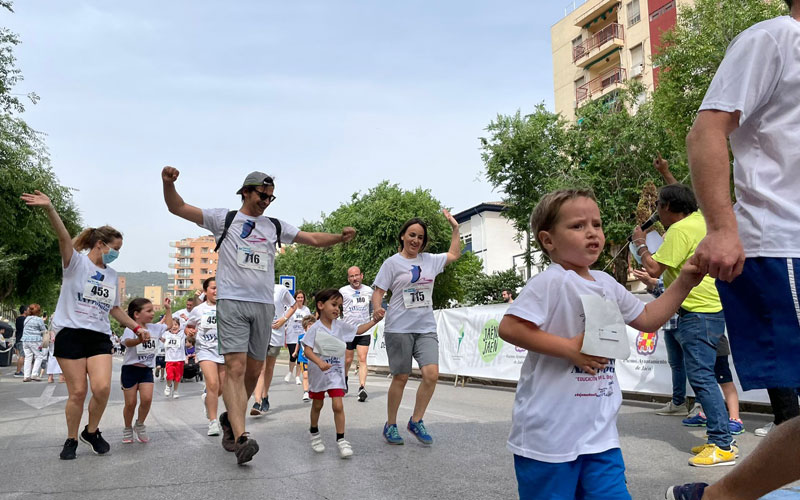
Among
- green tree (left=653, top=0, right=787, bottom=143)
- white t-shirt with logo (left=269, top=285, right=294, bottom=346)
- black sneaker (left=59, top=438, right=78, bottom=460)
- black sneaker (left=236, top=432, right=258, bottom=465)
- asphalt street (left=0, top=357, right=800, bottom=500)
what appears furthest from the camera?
green tree (left=653, top=0, right=787, bottom=143)

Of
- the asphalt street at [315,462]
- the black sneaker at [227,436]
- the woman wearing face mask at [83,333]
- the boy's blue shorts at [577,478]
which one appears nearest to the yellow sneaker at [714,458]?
the asphalt street at [315,462]

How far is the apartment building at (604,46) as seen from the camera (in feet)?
140

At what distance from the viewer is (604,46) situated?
46344 mm

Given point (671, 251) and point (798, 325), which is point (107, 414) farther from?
point (798, 325)

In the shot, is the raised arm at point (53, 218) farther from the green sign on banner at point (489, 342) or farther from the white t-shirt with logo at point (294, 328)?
the green sign on banner at point (489, 342)

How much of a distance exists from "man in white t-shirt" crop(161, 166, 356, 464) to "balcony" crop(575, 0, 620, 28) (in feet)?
151

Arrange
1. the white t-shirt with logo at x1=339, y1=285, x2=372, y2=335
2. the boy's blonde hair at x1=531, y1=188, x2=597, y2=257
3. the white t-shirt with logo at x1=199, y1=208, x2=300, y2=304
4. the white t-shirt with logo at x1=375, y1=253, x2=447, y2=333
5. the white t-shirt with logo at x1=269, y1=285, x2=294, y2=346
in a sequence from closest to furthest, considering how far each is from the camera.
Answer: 1. the boy's blonde hair at x1=531, y1=188, x2=597, y2=257
2. the white t-shirt with logo at x1=199, y1=208, x2=300, y2=304
3. the white t-shirt with logo at x1=375, y1=253, x2=447, y2=333
4. the white t-shirt with logo at x1=269, y1=285, x2=294, y2=346
5. the white t-shirt with logo at x1=339, y1=285, x2=372, y2=335

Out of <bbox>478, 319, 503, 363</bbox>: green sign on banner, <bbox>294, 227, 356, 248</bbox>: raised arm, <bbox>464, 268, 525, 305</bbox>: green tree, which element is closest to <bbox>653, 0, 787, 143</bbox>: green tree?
<bbox>478, 319, 503, 363</bbox>: green sign on banner

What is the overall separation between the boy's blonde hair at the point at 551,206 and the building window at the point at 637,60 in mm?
44655

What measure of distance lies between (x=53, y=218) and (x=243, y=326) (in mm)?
1831

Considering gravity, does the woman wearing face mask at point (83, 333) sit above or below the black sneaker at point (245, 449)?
above

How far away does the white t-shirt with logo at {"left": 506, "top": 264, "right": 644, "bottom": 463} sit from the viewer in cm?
250

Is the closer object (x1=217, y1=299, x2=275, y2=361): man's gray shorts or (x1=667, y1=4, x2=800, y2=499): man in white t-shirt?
(x1=667, y1=4, x2=800, y2=499): man in white t-shirt

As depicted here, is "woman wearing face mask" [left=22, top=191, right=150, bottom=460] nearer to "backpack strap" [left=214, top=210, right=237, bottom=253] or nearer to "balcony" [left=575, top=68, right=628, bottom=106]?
"backpack strap" [left=214, top=210, right=237, bottom=253]
